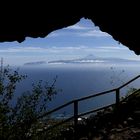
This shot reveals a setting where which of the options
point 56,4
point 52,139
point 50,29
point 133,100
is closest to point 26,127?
point 52,139

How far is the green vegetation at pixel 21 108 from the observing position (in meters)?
10.3

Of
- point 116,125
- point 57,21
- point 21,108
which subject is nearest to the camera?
point 57,21

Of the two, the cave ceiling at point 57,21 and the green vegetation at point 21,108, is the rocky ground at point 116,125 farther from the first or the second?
the cave ceiling at point 57,21

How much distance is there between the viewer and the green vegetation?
33.8 ft

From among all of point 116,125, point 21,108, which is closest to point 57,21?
point 21,108

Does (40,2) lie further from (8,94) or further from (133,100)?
(133,100)

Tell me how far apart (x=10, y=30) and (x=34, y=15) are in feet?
2.40

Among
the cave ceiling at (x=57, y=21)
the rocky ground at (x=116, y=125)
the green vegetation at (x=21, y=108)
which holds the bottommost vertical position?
the rocky ground at (x=116, y=125)

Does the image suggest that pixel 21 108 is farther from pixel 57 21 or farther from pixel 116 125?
pixel 116 125

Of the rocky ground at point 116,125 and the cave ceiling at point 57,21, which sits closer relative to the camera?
the cave ceiling at point 57,21

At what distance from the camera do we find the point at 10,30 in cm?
923

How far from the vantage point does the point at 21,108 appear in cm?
1079

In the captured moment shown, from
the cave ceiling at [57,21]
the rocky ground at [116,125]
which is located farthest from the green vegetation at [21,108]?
the cave ceiling at [57,21]

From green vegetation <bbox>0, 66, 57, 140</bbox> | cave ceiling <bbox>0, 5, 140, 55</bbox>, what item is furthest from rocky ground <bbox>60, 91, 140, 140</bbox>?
cave ceiling <bbox>0, 5, 140, 55</bbox>
